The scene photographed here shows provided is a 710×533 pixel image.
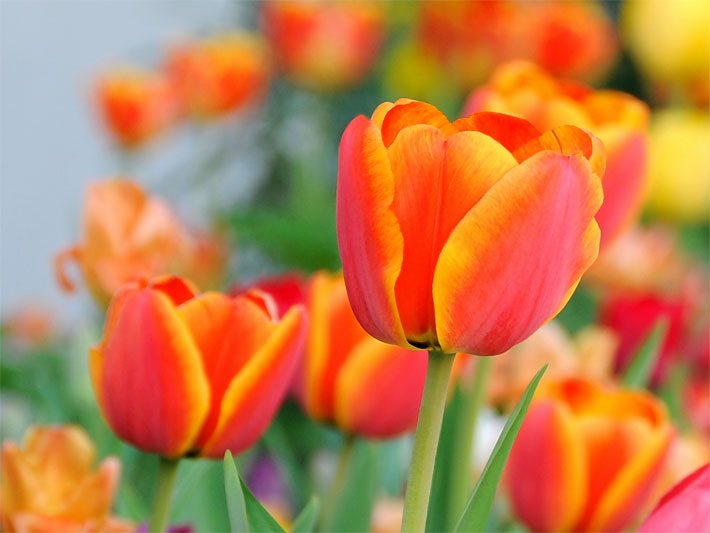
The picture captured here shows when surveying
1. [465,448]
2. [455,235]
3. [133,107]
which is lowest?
[133,107]

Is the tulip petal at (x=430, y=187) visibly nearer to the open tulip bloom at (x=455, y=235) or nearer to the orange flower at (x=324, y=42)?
the open tulip bloom at (x=455, y=235)

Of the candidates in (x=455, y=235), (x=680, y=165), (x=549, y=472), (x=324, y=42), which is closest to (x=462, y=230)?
(x=455, y=235)

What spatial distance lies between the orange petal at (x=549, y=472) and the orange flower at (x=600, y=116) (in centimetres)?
5

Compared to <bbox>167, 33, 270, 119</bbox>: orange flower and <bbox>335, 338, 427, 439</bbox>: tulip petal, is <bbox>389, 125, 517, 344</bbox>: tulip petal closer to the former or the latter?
<bbox>335, 338, 427, 439</bbox>: tulip petal

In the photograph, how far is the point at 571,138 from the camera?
7.1 inches

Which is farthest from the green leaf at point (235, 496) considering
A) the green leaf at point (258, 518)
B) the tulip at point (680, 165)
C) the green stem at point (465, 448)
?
the tulip at point (680, 165)

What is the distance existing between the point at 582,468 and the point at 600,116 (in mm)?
102

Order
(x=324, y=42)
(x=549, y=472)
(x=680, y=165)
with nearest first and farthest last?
(x=549, y=472) < (x=680, y=165) < (x=324, y=42)

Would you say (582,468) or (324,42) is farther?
(324,42)

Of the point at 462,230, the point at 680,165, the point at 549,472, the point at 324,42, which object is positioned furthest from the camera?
the point at 324,42

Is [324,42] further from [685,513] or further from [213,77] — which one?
[685,513]

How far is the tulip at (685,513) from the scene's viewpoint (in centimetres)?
19

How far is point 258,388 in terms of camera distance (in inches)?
8.9

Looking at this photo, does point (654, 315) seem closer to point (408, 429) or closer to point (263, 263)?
point (408, 429)
